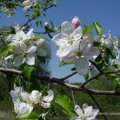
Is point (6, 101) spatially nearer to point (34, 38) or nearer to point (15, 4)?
point (15, 4)

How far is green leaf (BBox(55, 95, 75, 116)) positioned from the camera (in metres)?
1.35

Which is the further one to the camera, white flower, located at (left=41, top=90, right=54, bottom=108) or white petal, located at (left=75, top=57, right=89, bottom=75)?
white flower, located at (left=41, top=90, right=54, bottom=108)

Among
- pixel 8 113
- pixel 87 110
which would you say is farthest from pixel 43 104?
pixel 8 113

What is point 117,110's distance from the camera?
17.9 metres

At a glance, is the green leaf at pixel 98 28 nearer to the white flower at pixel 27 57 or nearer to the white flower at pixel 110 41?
the white flower at pixel 110 41

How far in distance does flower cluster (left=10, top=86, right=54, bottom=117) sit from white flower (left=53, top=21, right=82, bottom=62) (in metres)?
0.22

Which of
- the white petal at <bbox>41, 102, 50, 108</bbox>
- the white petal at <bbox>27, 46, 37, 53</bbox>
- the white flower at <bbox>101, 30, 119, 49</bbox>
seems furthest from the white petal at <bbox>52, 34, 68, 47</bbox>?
the white flower at <bbox>101, 30, 119, 49</bbox>

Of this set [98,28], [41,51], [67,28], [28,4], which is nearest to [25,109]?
[41,51]

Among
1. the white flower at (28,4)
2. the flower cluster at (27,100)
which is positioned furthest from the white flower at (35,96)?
the white flower at (28,4)

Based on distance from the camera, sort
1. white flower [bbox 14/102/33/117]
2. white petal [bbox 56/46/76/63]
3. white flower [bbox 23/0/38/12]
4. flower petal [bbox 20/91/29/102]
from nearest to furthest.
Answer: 1. white petal [bbox 56/46/76/63]
2. white flower [bbox 14/102/33/117]
3. flower petal [bbox 20/91/29/102]
4. white flower [bbox 23/0/38/12]

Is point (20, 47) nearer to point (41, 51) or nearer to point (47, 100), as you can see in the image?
point (41, 51)

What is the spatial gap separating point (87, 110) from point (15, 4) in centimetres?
290

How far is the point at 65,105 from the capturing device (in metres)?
1.36

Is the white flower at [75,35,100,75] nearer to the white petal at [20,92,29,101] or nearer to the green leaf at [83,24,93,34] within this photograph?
the green leaf at [83,24,93,34]
